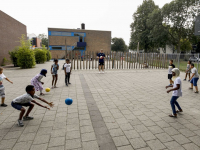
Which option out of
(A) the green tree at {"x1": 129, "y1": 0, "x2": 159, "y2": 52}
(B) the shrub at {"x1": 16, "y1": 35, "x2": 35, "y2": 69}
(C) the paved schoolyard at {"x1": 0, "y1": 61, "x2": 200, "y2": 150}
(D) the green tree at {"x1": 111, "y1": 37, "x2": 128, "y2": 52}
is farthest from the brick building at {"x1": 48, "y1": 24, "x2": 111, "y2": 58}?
(C) the paved schoolyard at {"x1": 0, "y1": 61, "x2": 200, "y2": 150}

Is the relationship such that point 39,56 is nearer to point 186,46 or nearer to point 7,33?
point 7,33

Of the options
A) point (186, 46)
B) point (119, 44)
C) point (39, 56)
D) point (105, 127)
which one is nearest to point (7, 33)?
point (39, 56)

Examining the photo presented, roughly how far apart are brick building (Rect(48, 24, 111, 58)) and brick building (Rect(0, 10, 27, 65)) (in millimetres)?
16729

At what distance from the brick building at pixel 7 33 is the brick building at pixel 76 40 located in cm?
1673

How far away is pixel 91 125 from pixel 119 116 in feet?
2.99

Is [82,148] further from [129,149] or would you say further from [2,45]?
[2,45]

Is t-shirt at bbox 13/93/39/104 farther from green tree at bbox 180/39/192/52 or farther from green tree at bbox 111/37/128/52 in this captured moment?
green tree at bbox 111/37/128/52

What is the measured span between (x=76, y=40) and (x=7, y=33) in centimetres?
2365

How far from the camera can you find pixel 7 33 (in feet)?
67.1

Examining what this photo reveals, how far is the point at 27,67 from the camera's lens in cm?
1672

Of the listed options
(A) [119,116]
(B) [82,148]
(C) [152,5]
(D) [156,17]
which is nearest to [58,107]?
(A) [119,116]

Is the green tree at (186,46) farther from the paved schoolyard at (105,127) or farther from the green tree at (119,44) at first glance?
the paved schoolyard at (105,127)

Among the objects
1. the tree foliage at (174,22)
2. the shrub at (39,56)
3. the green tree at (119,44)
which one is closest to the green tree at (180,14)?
the tree foliage at (174,22)

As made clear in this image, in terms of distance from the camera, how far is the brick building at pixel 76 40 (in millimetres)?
41188
